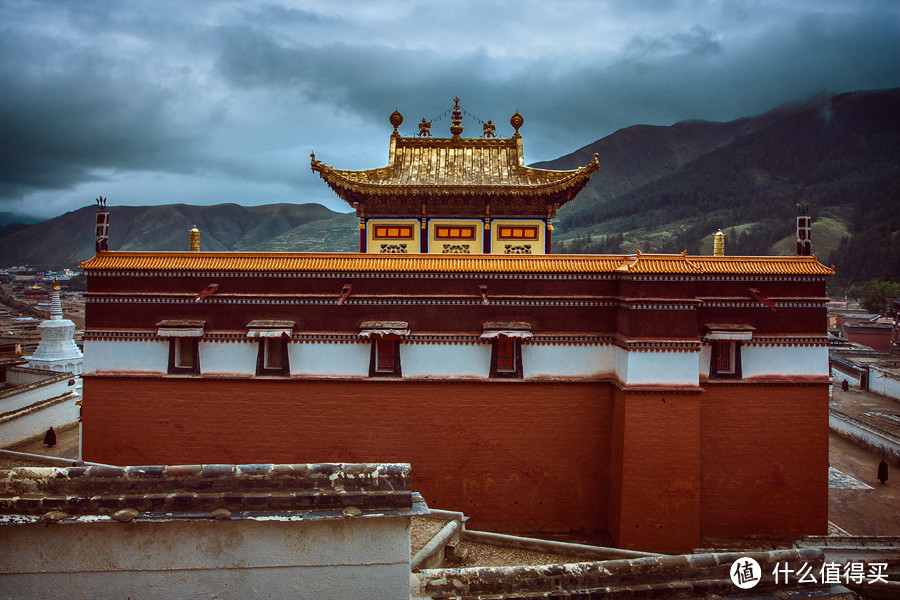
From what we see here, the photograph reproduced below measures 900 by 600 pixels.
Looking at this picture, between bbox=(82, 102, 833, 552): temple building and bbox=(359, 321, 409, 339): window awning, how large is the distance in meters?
0.04

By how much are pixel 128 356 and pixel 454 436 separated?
8004 mm

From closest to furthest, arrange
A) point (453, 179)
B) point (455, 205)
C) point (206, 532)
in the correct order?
point (206, 532) < point (455, 205) < point (453, 179)

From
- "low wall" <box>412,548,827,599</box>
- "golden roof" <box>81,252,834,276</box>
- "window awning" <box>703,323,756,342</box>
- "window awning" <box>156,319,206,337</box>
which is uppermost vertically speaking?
"golden roof" <box>81,252,834,276</box>

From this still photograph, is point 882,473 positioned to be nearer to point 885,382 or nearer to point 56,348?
point 885,382

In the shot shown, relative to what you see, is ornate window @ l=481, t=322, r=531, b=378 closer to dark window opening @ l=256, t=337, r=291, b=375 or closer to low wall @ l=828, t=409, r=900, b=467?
dark window opening @ l=256, t=337, r=291, b=375

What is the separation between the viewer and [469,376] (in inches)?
548

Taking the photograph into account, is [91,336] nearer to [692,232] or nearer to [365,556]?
[365,556]

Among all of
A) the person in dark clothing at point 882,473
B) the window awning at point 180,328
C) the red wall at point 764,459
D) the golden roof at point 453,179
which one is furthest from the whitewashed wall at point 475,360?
the person in dark clothing at point 882,473

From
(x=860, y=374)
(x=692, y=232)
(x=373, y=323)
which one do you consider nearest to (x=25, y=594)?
(x=373, y=323)

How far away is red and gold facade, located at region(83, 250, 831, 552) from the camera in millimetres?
13898

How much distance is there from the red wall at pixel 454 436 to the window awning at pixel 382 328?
1158 millimetres

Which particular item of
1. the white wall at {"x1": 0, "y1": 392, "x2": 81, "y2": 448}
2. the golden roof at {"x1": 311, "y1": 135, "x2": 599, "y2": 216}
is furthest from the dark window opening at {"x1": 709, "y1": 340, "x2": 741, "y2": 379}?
the white wall at {"x1": 0, "y1": 392, "x2": 81, "y2": 448}

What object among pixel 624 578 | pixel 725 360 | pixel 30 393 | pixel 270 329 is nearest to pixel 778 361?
pixel 725 360

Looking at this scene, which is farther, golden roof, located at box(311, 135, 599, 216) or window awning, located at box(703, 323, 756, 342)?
golden roof, located at box(311, 135, 599, 216)
